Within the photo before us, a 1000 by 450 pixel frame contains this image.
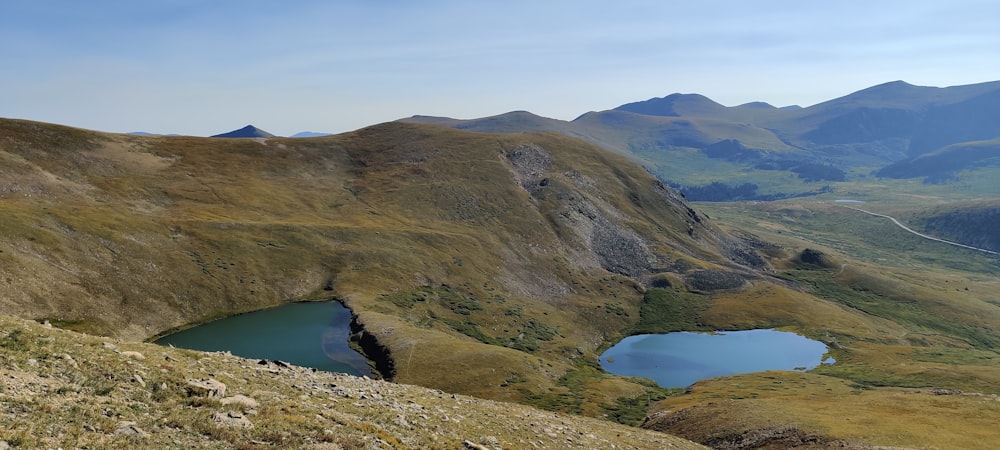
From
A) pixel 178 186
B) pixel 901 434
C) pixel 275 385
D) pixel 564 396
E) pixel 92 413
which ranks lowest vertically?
pixel 564 396

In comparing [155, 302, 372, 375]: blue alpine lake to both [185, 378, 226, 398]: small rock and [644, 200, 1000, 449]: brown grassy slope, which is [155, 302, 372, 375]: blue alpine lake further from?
[185, 378, 226, 398]: small rock

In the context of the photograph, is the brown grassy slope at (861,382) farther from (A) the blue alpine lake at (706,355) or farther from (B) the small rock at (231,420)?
(B) the small rock at (231,420)

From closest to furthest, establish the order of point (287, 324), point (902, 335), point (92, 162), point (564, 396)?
point (564, 396) < point (287, 324) < point (92, 162) < point (902, 335)

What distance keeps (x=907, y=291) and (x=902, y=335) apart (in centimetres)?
5439

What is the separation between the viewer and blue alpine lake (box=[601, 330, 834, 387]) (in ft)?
376

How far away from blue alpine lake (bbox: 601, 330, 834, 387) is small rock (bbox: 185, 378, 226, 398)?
304 feet

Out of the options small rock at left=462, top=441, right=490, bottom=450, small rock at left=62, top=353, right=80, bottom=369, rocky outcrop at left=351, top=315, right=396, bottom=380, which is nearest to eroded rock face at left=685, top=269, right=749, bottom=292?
rocky outcrop at left=351, top=315, right=396, bottom=380

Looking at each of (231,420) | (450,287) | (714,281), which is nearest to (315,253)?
(450,287)

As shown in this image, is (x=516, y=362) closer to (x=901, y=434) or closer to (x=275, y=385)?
(x=901, y=434)

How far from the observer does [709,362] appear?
12250cm

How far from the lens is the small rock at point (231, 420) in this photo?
22.9 metres

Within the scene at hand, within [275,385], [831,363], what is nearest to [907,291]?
[831,363]

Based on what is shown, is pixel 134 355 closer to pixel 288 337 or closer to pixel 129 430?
pixel 129 430

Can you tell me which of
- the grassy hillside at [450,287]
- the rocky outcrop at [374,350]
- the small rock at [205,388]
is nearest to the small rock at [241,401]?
the small rock at [205,388]
